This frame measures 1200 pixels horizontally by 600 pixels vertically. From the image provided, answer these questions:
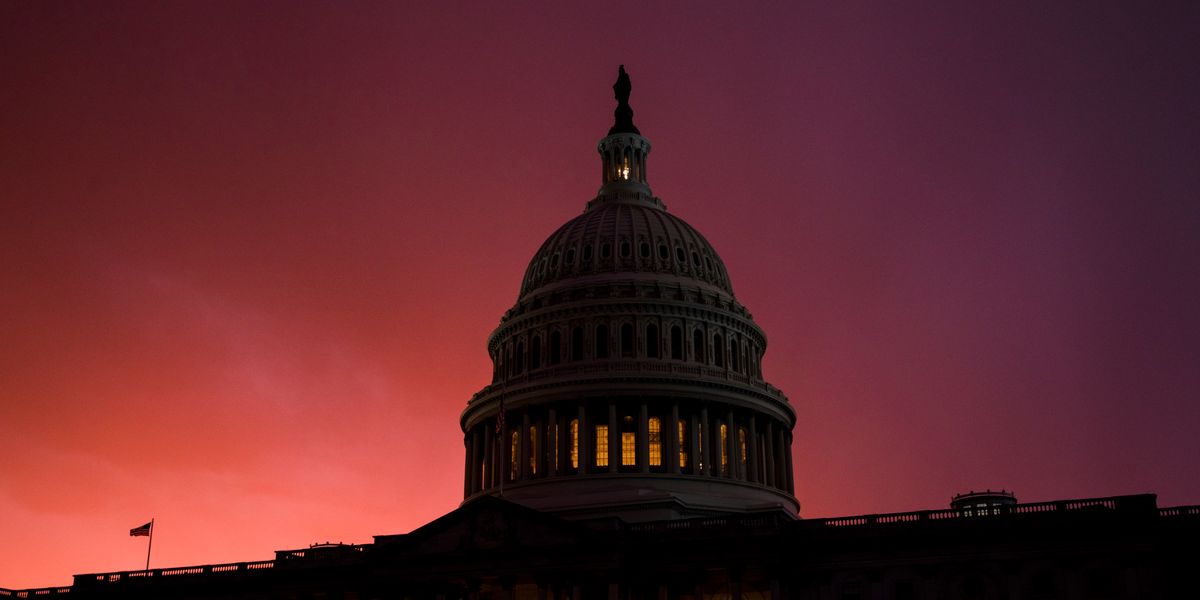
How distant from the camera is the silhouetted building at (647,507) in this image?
65438mm

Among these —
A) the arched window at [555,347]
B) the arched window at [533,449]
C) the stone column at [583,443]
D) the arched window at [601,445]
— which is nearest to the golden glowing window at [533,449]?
the arched window at [533,449]

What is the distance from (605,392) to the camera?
307 feet

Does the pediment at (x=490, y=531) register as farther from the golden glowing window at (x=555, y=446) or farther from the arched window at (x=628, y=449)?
the arched window at (x=628, y=449)

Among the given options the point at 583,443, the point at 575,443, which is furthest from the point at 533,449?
the point at 583,443

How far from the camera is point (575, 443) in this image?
94.4m

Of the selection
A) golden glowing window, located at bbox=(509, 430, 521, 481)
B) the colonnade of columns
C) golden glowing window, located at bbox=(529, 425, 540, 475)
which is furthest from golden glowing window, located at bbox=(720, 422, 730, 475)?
golden glowing window, located at bbox=(509, 430, 521, 481)

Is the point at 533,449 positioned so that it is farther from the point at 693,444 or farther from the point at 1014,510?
the point at 1014,510

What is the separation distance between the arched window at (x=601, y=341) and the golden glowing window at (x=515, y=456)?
915 centimetres

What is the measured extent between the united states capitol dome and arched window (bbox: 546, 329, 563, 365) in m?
0.12

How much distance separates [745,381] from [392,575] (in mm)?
35671

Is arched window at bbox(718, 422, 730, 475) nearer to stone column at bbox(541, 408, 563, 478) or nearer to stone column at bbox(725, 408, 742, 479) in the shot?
stone column at bbox(725, 408, 742, 479)

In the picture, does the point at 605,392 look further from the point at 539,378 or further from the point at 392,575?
the point at 392,575

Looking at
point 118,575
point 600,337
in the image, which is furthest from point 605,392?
point 118,575

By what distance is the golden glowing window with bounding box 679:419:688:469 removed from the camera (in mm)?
92438
